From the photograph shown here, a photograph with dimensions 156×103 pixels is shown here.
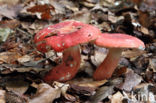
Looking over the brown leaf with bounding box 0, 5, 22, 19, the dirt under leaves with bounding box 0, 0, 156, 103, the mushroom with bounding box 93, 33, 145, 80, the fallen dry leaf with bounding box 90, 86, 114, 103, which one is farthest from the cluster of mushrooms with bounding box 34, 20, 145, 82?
the brown leaf with bounding box 0, 5, 22, 19

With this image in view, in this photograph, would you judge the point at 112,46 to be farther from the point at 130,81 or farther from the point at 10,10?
the point at 10,10

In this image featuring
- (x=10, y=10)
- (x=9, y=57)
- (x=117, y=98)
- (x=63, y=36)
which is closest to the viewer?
(x=63, y=36)

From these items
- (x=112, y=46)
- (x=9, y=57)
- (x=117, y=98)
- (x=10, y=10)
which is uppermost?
(x=10, y=10)

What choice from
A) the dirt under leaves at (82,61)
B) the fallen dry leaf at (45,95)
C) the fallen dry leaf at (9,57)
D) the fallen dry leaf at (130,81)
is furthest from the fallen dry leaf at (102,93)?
the fallen dry leaf at (9,57)

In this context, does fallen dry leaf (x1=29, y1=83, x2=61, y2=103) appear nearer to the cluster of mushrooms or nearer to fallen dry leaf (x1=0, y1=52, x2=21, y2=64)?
the cluster of mushrooms

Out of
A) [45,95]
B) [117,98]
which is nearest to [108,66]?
[117,98]

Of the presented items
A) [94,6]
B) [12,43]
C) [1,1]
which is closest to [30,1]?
[1,1]

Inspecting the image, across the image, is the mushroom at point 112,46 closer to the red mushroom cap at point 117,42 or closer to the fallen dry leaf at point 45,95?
the red mushroom cap at point 117,42

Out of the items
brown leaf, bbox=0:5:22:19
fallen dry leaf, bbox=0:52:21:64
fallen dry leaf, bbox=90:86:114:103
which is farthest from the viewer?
brown leaf, bbox=0:5:22:19
